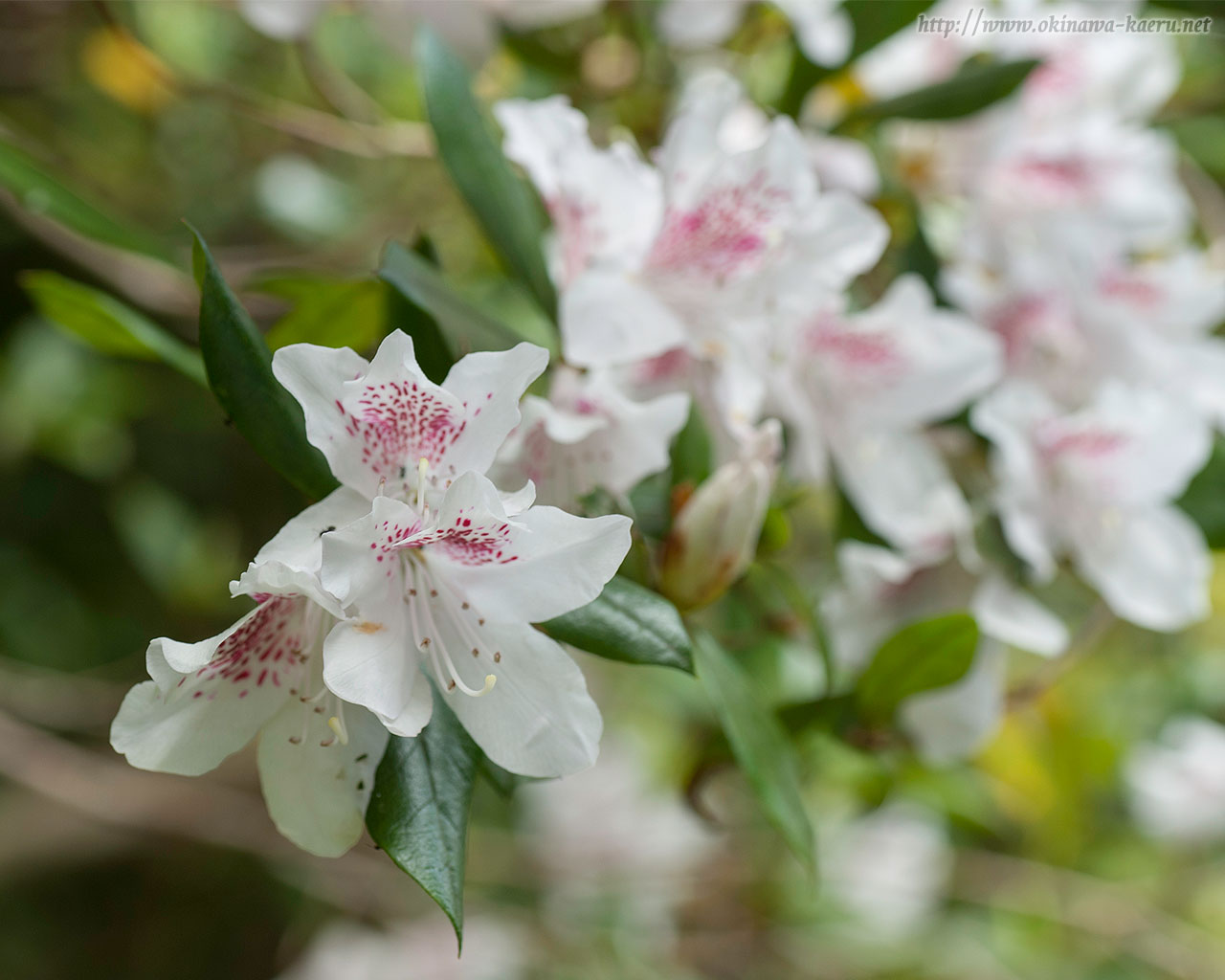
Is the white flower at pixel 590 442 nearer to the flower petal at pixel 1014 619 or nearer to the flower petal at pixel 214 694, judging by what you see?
the flower petal at pixel 214 694

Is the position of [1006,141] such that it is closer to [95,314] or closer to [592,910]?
[95,314]

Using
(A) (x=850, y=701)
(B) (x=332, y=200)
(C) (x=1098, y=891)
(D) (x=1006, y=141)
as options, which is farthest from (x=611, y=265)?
(C) (x=1098, y=891)

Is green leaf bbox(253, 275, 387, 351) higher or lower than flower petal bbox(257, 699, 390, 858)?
higher

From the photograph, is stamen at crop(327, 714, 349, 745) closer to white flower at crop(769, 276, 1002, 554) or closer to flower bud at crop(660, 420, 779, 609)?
flower bud at crop(660, 420, 779, 609)

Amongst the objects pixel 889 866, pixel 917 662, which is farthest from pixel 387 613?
pixel 889 866

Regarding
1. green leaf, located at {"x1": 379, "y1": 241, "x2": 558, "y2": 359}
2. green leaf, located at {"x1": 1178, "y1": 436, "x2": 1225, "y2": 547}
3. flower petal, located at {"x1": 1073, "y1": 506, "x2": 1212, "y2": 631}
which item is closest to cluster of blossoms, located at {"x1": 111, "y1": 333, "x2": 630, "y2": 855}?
green leaf, located at {"x1": 379, "y1": 241, "x2": 558, "y2": 359}

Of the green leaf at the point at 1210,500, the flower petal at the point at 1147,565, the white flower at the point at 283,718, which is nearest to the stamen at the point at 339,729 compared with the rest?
the white flower at the point at 283,718
